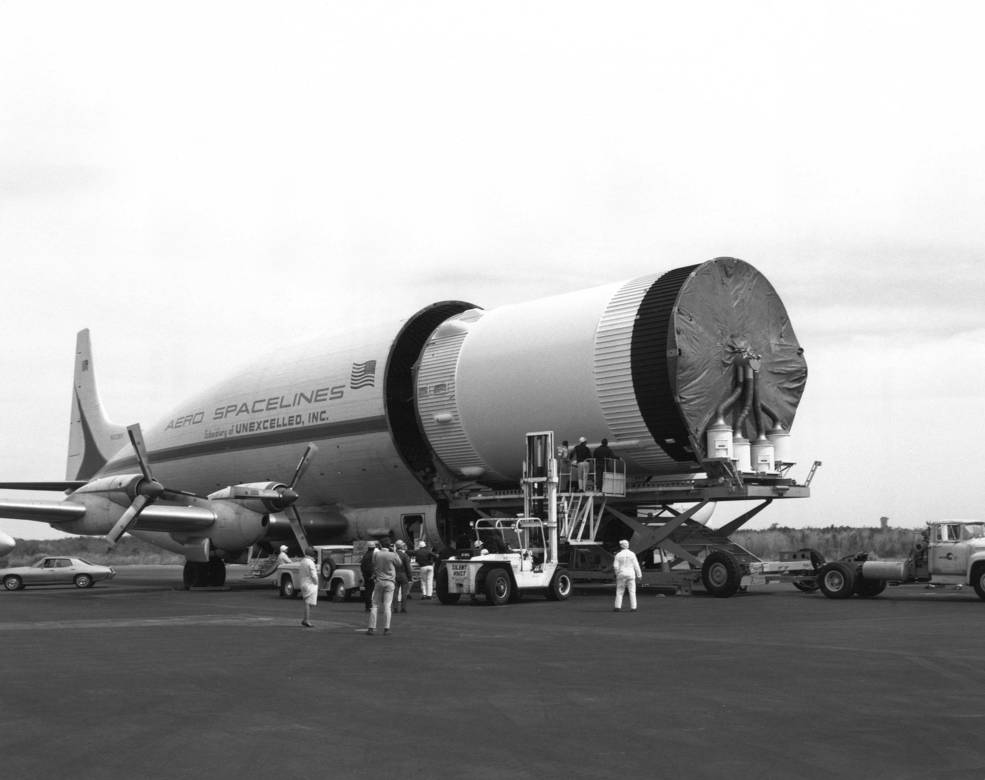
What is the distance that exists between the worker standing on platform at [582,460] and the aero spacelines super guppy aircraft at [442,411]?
0.64 m

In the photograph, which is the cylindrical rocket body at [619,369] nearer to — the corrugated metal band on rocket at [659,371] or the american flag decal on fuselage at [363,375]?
the corrugated metal band on rocket at [659,371]

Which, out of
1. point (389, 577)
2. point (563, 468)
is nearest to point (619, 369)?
point (563, 468)

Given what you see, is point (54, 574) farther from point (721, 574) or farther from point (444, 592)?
point (721, 574)

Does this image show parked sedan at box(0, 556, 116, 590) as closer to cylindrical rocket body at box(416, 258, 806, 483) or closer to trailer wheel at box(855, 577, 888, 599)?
cylindrical rocket body at box(416, 258, 806, 483)

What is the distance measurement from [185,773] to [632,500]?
23789 millimetres

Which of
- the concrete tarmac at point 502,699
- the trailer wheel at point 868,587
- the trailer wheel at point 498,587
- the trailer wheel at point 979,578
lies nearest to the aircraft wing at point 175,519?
the trailer wheel at point 498,587

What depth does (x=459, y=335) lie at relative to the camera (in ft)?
114

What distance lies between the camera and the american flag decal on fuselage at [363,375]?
35500 millimetres

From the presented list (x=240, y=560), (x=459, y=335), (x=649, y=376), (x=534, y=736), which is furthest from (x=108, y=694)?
(x=240, y=560)

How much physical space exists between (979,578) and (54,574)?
30.6 metres

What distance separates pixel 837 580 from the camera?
2720 centimetres

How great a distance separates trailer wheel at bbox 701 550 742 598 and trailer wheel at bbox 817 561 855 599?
2160 mm

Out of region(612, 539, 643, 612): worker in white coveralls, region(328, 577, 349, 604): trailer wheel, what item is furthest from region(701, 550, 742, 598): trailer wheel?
region(328, 577, 349, 604): trailer wheel

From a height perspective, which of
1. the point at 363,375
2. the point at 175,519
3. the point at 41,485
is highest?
the point at 363,375
